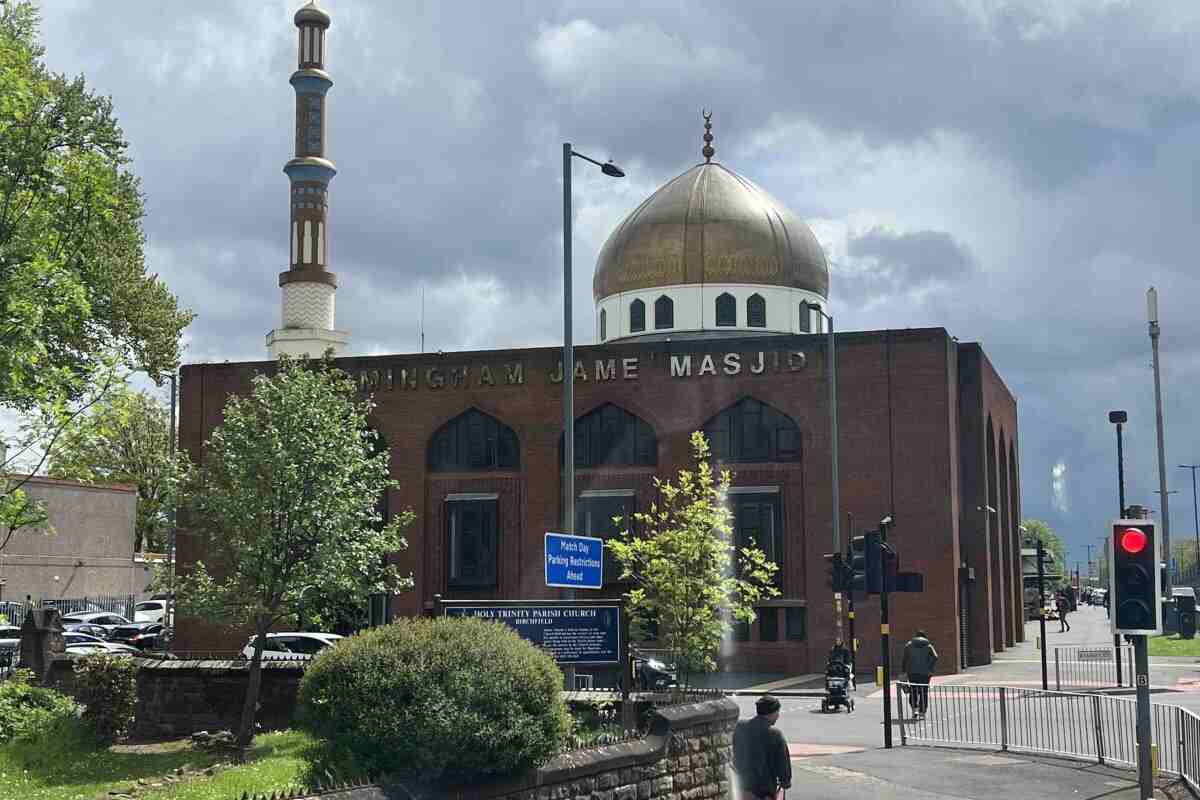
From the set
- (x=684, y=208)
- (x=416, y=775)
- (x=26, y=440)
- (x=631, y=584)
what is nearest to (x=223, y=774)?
(x=26, y=440)

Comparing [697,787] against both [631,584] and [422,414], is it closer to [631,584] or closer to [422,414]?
[631,584]

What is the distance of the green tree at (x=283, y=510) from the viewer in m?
22.1

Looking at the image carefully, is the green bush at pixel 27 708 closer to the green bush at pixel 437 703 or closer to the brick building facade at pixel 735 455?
the green bush at pixel 437 703

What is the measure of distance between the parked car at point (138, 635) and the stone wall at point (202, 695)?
64.0ft

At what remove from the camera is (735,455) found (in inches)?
1777

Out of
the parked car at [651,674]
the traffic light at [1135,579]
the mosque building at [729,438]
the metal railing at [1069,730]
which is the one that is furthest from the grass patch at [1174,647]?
the traffic light at [1135,579]

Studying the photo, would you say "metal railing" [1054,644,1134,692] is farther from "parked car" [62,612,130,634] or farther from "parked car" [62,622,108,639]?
"parked car" [62,612,130,634]

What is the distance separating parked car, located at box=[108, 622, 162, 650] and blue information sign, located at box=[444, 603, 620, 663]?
29.2 meters

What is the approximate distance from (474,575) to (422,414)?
5.98 m

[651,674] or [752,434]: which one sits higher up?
[752,434]

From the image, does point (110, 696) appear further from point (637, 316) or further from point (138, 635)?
point (637, 316)

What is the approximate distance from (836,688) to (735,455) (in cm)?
1666

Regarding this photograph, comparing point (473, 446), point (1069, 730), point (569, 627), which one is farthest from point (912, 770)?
point (473, 446)

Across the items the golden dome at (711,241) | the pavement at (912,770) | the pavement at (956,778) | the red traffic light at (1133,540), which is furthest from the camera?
the golden dome at (711,241)
